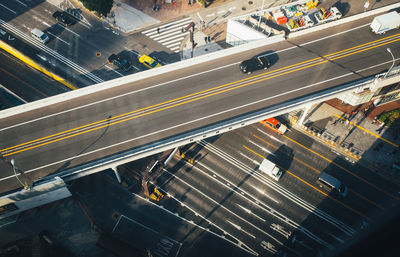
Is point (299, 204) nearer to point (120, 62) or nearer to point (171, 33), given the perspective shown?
point (120, 62)

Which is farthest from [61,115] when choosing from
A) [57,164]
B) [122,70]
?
[122,70]

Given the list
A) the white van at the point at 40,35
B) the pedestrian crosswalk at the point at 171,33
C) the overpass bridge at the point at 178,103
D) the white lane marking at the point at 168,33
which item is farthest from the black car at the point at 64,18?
the overpass bridge at the point at 178,103

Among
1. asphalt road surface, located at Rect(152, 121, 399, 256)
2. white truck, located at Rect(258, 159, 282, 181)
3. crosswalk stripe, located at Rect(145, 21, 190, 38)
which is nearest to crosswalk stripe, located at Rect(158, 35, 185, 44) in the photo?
crosswalk stripe, located at Rect(145, 21, 190, 38)

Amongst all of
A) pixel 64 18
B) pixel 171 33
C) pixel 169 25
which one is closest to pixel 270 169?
pixel 171 33

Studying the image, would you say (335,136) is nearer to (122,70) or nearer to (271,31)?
(271,31)

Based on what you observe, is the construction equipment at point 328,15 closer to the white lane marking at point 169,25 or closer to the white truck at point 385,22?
the white truck at point 385,22

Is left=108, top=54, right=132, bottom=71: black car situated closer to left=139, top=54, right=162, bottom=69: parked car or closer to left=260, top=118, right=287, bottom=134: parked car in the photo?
left=139, top=54, right=162, bottom=69: parked car

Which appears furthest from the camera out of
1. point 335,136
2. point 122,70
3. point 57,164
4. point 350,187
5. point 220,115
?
point 122,70
